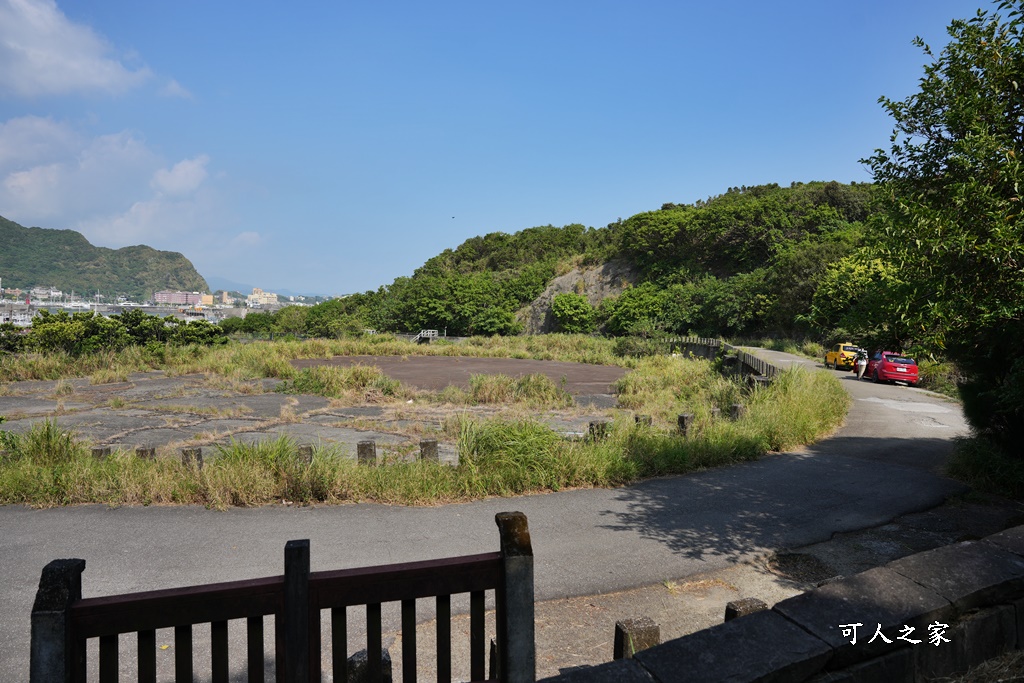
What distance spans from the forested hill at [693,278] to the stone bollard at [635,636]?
38.5 m

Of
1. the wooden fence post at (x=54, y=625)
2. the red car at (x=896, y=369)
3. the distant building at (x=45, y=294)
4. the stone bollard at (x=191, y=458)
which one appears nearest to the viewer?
the wooden fence post at (x=54, y=625)

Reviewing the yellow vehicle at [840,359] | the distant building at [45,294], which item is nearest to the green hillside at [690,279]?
the yellow vehicle at [840,359]

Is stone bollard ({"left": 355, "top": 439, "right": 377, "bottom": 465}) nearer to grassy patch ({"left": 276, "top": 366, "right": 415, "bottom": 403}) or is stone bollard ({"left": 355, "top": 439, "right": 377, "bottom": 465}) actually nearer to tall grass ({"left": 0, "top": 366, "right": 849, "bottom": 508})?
tall grass ({"left": 0, "top": 366, "right": 849, "bottom": 508})

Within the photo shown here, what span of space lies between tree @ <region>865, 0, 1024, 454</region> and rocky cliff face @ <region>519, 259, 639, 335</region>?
50189 mm

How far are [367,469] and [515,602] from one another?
18.6 feet

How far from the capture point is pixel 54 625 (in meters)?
1.79

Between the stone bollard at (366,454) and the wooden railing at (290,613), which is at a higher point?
the wooden railing at (290,613)

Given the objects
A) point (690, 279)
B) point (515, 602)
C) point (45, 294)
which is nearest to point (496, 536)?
point (515, 602)

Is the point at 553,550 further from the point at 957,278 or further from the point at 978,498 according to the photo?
the point at 978,498

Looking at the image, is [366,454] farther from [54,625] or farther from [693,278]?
[693,278]

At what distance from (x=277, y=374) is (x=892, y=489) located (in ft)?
59.7

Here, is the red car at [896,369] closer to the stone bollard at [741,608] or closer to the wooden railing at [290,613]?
the stone bollard at [741,608]

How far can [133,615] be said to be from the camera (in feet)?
6.19

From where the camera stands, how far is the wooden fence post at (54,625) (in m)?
1.77
